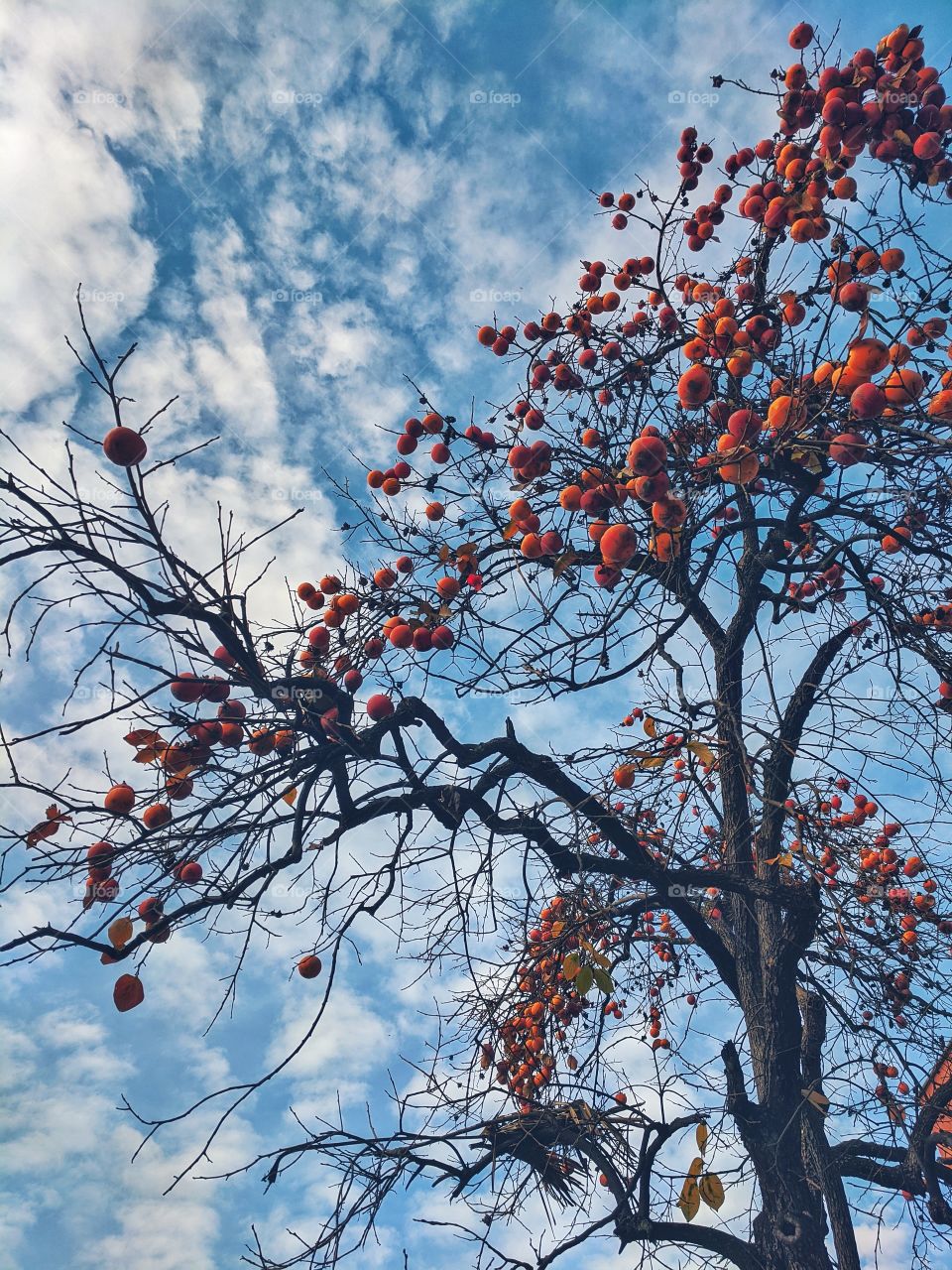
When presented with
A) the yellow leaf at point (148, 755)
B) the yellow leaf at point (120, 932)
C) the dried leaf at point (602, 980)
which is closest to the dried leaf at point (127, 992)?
the yellow leaf at point (120, 932)

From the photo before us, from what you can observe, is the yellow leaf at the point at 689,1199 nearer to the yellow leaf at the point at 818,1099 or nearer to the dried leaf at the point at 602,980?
the yellow leaf at the point at 818,1099

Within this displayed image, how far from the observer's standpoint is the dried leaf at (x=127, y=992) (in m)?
2.58

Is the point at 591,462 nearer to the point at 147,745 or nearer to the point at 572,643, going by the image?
the point at 572,643

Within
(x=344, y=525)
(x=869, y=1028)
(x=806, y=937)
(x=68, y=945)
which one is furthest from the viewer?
(x=344, y=525)

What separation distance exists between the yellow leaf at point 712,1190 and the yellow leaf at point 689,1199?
3 cm

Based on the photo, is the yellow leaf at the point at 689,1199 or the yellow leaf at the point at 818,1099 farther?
the yellow leaf at the point at 818,1099

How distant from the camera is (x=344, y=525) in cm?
436

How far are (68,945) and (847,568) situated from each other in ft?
12.8

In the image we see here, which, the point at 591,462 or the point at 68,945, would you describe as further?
the point at 591,462

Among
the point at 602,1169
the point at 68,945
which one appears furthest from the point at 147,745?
the point at 602,1169

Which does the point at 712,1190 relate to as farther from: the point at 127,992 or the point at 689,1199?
the point at 127,992

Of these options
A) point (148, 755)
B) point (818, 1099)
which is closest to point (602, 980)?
point (818, 1099)

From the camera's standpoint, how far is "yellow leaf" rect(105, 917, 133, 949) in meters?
2.46

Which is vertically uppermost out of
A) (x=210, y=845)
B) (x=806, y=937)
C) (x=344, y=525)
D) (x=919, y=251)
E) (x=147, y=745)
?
(x=919, y=251)
